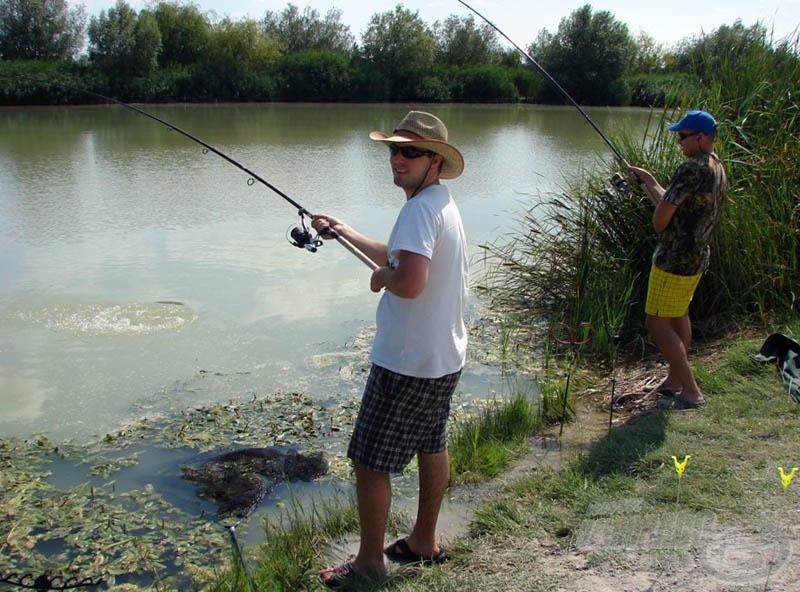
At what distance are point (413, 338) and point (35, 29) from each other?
39.8 meters

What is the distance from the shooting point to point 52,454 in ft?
12.3

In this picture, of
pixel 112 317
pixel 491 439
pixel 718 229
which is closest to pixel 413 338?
pixel 491 439

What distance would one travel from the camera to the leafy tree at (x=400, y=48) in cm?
3978

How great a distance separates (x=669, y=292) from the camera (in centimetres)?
361

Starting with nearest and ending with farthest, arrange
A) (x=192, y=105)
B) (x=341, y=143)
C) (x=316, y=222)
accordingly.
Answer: (x=316, y=222) < (x=341, y=143) < (x=192, y=105)

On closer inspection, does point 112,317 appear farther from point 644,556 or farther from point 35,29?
point 35,29

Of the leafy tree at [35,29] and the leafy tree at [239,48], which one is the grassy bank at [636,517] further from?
the leafy tree at [35,29]

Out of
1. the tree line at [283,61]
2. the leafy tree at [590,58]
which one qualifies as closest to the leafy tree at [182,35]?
the tree line at [283,61]

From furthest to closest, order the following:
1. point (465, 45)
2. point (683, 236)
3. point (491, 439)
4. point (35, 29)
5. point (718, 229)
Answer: point (465, 45), point (35, 29), point (718, 229), point (491, 439), point (683, 236)

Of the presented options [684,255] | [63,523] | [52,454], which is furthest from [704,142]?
[52,454]

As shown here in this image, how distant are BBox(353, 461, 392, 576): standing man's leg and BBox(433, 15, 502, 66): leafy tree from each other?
49.5m

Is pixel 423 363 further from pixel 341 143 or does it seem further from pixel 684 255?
pixel 341 143

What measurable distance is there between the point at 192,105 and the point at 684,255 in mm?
30869

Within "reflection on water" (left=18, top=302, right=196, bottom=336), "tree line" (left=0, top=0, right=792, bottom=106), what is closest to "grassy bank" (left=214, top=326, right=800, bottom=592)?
"reflection on water" (left=18, top=302, right=196, bottom=336)
